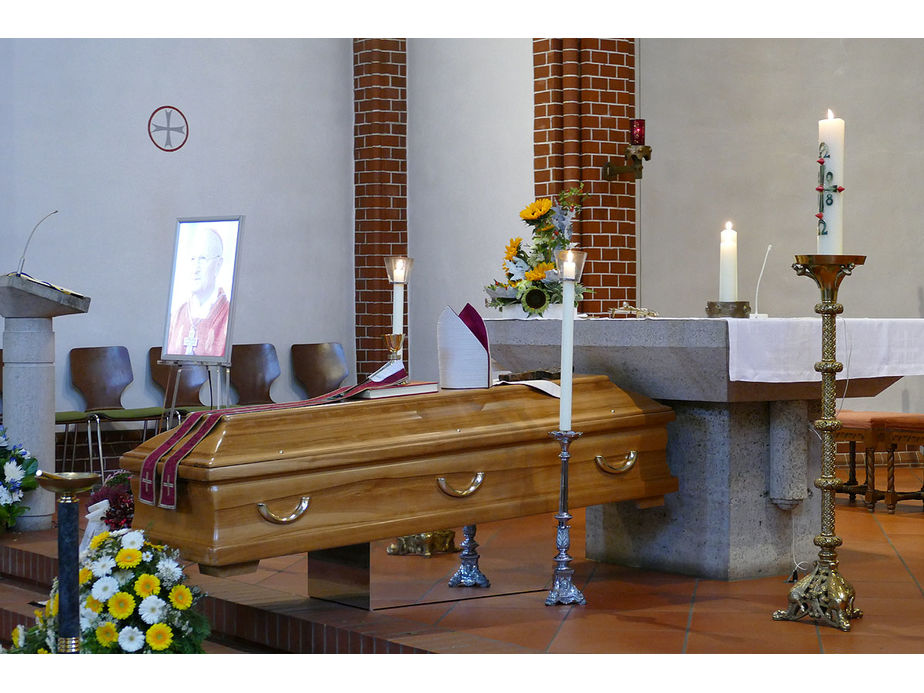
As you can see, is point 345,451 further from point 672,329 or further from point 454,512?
point 672,329

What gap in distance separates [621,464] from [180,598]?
67.8 inches

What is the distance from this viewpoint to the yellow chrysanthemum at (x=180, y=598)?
346 centimetres

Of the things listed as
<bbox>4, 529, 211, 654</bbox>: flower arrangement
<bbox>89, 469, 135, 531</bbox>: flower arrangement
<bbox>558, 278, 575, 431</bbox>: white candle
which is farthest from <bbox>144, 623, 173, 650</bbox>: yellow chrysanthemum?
<bbox>558, 278, 575, 431</bbox>: white candle

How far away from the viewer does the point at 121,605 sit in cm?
341

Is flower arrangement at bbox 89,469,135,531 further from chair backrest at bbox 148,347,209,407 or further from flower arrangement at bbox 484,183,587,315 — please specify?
chair backrest at bbox 148,347,209,407

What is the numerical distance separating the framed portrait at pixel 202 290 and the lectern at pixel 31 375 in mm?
667

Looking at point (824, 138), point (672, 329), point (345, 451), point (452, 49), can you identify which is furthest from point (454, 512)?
point (452, 49)

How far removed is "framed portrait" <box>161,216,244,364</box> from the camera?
6090 millimetres

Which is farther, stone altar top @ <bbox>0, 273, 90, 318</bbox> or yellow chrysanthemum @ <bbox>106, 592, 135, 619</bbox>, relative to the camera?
stone altar top @ <bbox>0, 273, 90, 318</bbox>

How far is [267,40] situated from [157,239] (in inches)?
63.3

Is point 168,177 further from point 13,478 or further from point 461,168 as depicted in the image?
point 13,478

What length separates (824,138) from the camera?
12.6ft

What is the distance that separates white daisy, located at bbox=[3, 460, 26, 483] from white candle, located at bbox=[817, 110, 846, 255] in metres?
3.68

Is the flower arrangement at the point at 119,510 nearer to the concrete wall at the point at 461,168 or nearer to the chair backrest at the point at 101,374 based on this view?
the chair backrest at the point at 101,374
